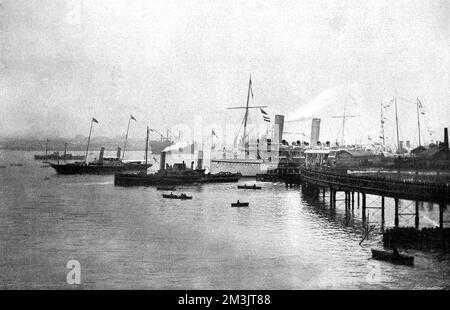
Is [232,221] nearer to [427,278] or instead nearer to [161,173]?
[427,278]

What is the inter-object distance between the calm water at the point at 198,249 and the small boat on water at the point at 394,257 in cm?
72

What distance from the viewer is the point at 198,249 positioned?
1363 inches

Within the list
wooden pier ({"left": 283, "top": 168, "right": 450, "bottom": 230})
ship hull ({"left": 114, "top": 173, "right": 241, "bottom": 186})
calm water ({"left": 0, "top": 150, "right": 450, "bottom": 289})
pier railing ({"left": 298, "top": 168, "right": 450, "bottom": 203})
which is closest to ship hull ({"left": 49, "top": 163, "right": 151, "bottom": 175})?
ship hull ({"left": 114, "top": 173, "right": 241, "bottom": 186})

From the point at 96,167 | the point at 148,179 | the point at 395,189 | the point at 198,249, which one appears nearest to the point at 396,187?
the point at 395,189

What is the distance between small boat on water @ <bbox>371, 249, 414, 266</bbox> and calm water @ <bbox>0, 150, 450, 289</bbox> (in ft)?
2.35

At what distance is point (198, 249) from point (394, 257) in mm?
13905

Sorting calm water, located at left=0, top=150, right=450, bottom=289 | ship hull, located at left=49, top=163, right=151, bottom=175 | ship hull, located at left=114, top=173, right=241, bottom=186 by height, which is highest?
ship hull, located at left=49, top=163, right=151, bottom=175

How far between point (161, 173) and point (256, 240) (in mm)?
63589

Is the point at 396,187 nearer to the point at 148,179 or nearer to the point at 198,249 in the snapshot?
the point at 198,249

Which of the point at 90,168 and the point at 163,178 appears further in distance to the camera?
the point at 90,168

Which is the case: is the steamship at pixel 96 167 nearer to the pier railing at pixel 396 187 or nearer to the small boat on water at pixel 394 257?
the pier railing at pixel 396 187

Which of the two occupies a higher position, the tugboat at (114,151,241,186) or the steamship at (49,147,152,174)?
the steamship at (49,147,152,174)

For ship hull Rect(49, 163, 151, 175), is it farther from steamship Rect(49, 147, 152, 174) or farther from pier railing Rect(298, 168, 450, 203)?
pier railing Rect(298, 168, 450, 203)

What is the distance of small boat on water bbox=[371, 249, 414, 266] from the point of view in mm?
29737
